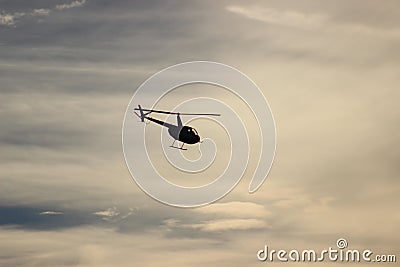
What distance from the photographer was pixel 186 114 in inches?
7657

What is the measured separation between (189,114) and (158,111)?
876cm

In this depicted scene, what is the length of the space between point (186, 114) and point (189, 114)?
5.30 ft

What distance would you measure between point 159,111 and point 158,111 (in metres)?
0.82

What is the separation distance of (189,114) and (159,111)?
834 centimetres

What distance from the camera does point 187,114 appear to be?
194 meters

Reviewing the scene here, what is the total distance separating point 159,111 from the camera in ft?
636

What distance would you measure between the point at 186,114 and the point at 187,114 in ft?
1.23

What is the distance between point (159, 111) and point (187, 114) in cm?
775

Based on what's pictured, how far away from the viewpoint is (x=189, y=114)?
193125 mm

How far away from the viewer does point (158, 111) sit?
194625 mm

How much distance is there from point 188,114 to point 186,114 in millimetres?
751
